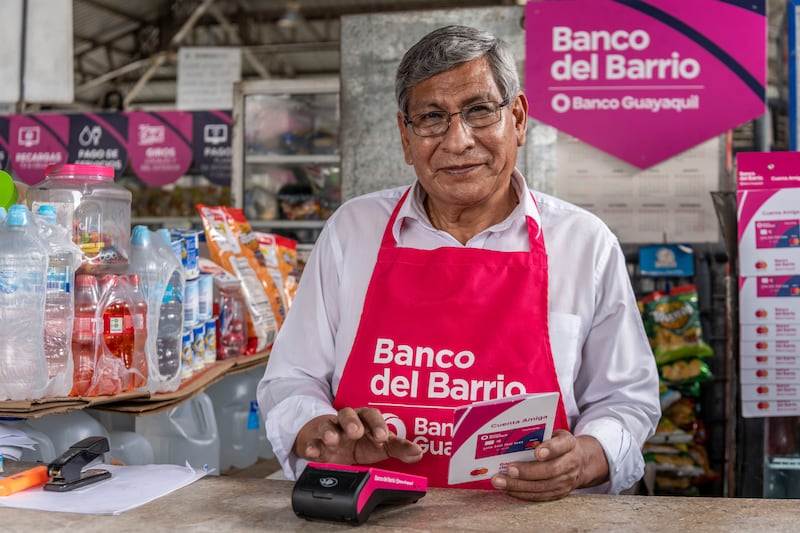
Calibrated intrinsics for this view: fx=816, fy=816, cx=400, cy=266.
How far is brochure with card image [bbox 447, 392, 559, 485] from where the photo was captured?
1.40 meters

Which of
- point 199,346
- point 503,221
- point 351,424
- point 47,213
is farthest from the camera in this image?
point 199,346

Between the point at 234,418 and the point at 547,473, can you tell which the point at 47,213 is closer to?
the point at 547,473

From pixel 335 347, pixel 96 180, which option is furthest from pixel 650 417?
pixel 96 180

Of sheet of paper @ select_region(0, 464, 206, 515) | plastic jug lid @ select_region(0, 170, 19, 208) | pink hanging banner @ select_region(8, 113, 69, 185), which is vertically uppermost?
pink hanging banner @ select_region(8, 113, 69, 185)

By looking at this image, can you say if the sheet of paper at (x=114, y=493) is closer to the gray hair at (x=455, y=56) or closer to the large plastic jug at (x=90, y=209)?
the large plastic jug at (x=90, y=209)

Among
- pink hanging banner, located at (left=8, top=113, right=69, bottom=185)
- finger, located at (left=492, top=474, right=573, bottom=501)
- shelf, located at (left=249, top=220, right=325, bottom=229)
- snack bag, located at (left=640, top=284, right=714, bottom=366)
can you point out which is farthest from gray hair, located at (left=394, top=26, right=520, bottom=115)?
pink hanging banner, located at (left=8, top=113, right=69, bottom=185)

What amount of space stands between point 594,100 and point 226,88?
6.05 meters

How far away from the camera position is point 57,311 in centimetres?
217

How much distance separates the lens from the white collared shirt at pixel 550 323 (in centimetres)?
187

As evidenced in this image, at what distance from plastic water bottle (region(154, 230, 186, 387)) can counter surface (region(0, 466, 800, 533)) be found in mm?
1197

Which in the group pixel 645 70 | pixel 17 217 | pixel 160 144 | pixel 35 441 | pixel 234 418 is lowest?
pixel 234 418

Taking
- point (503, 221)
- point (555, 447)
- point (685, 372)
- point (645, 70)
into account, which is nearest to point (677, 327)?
point (685, 372)

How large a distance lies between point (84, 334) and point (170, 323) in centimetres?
42

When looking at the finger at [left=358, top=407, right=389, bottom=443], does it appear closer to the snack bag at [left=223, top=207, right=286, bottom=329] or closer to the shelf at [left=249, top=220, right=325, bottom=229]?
the snack bag at [left=223, top=207, right=286, bottom=329]
